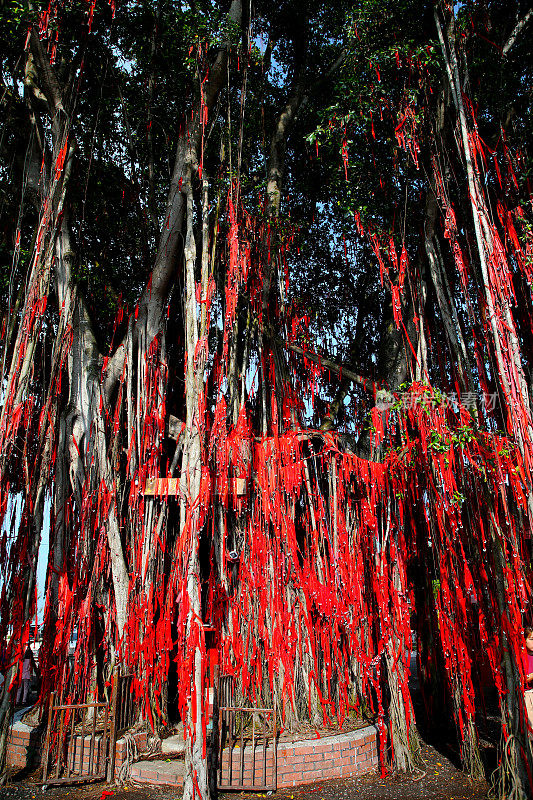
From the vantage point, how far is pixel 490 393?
4594mm

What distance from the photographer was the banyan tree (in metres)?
3.77

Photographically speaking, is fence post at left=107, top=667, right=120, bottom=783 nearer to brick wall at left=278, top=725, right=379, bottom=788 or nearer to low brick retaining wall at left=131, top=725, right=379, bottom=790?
low brick retaining wall at left=131, top=725, right=379, bottom=790

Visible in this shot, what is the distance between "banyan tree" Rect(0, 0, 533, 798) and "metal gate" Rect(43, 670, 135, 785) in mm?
251

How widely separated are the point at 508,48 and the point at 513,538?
3.82 metres

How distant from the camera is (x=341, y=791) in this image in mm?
3436

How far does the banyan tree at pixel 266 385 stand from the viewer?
3773mm

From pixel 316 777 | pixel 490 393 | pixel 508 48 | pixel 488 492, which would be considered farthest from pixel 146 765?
pixel 508 48

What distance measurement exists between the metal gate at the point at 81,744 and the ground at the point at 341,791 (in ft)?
0.27

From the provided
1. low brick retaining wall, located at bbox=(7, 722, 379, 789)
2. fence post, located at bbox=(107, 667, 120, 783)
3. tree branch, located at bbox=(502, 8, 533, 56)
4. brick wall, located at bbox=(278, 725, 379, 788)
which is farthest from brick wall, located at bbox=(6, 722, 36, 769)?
tree branch, located at bbox=(502, 8, 533, 56)

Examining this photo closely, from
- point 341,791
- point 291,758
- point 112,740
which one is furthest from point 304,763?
point 112,740

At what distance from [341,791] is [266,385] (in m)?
3.00

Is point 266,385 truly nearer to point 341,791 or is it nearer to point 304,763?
point 304,763

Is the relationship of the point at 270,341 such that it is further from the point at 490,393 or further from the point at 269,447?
the point at 490,393

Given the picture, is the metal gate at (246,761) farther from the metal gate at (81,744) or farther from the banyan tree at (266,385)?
the metal gate at (81,744)
